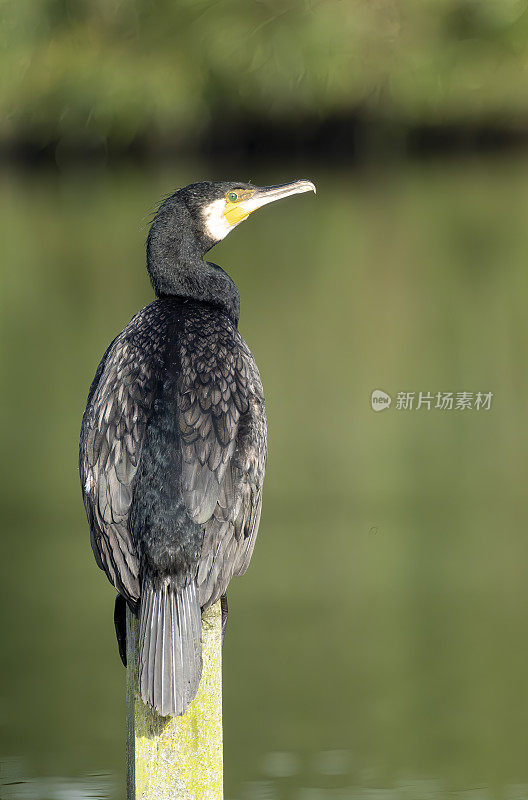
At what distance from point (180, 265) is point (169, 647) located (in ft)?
4.28

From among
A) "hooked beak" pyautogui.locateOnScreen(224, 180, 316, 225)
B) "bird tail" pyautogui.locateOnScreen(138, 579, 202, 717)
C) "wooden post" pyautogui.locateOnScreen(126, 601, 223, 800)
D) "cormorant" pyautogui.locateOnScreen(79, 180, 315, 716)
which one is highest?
"hooked beak" pyautogui.locateOnScreen(224, 180, 316, 225)

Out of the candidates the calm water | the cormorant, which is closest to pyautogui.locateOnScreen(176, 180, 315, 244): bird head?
the cormorant

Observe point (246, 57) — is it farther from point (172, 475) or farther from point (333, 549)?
point (172, 475)

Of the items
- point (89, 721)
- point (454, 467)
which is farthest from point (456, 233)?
point (89, 721)

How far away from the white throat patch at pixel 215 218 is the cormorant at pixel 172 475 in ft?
0.98

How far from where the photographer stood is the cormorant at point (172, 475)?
327 centimetres

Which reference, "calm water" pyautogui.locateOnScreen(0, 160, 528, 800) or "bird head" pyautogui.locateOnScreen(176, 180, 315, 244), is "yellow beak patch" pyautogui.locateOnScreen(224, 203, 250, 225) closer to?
"bird head" pyautogui.locateOnScreen(176, 180, 315, 244)

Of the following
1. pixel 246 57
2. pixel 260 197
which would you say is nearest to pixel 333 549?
pixel 260 197

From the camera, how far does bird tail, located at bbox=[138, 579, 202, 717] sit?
318 cm

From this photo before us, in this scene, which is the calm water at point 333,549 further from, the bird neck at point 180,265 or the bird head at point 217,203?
the bird neck at point 180,265

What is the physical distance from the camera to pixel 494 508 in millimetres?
7992

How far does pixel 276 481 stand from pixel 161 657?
17.3ft

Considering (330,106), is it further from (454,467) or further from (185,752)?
(185,752)

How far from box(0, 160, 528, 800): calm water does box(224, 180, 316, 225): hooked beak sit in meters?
0.61
